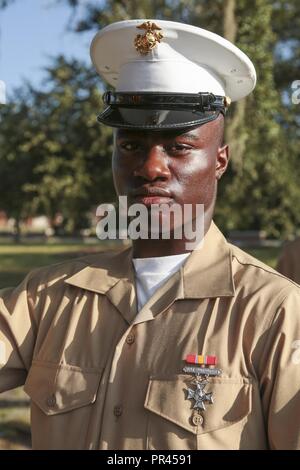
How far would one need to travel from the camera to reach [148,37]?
1.98m

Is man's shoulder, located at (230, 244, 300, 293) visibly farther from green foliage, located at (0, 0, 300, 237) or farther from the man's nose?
green foliage, located at (0, 0, 300, 237)

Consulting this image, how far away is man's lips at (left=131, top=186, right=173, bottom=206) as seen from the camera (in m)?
1.86

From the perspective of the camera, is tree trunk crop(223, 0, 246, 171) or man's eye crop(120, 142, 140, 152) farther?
tree trunk crop(223, 0, 246, 171)

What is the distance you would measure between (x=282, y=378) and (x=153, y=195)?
1.90 ft

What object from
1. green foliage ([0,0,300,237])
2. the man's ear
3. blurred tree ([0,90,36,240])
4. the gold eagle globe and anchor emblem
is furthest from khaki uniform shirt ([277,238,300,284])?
blurred tree ([0,90,36,240])

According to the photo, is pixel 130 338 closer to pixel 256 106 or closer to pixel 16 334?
pixel 16 334

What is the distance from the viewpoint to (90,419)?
6.01 feet

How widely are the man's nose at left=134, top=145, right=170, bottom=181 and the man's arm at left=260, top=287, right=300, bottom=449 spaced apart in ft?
1.53

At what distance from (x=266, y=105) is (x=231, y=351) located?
7.24m

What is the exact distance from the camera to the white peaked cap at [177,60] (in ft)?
6.45

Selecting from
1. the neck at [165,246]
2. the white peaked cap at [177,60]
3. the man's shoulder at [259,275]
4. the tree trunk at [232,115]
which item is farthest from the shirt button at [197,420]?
the tree trunk at [232,115]
